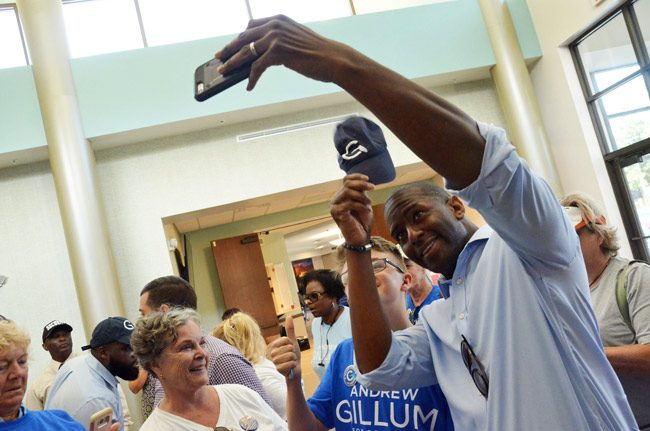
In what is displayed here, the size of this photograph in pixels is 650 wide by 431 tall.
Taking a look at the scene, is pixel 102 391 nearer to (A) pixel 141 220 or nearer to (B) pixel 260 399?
(B) pixel 260 399

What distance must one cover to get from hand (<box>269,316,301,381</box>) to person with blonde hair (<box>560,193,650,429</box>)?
1014 mm

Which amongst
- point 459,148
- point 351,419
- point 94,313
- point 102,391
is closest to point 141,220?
point 94,313

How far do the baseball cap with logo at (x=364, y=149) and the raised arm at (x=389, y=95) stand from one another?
0.32 m

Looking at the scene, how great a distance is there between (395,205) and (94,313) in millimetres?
5668

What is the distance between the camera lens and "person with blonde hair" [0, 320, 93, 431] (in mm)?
2361

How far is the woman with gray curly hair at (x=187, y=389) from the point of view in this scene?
7.94 ft

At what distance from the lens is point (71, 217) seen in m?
6.49

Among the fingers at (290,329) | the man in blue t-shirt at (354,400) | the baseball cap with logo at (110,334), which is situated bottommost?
the man in blue t-shirt at (354,400)

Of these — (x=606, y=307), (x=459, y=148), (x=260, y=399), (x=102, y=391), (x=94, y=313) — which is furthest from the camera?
(x=94, y=313)

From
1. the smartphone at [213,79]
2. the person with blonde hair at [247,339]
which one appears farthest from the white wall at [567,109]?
the smartphone at [213,79]

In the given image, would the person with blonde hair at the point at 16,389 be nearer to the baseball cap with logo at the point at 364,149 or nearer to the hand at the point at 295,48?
the baseball cap with logo at the point at 364,149

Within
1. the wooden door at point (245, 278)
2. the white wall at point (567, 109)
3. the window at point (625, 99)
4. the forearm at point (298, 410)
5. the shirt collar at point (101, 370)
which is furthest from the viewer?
the wooden door at point (245, 278)

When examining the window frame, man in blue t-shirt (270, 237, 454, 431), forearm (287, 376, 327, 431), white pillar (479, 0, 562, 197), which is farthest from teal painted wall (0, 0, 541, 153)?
forearm (287, 376, 327, 431)

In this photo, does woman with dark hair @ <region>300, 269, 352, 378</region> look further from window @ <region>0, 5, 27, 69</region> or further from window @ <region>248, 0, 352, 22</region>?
window @ <region>0, 5, 27, 69</region>
